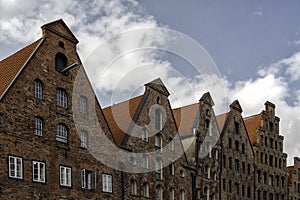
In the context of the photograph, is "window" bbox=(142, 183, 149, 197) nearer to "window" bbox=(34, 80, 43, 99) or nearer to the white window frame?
the white window frame

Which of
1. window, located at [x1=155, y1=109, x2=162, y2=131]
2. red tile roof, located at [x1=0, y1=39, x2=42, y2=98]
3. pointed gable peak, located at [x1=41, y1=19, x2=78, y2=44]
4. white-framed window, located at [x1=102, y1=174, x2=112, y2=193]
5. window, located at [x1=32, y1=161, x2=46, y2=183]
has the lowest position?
white-framed window, located at [x1=102, y1=174, x2=112, y2=193]

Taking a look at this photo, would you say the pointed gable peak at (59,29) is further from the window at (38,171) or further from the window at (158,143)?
the window at (158,143)

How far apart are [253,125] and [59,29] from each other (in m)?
30.6

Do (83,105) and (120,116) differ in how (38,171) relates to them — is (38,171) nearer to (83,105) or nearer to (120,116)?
(83,105)

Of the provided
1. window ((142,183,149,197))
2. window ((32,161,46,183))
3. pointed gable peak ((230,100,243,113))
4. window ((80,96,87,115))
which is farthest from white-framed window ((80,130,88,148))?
pointed gable peak ((230,100,243,113))

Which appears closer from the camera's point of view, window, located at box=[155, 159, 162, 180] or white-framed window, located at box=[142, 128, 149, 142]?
white-framed window, located at box=[142, 128, 149, 142]

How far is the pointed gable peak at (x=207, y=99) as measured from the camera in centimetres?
5258

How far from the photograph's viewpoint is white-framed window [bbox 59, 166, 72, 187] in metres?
35.3

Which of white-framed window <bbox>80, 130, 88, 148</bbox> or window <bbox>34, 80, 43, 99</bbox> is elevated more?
window <bbox>34, 80, 43, 99</bbox>

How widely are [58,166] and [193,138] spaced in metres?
17.8

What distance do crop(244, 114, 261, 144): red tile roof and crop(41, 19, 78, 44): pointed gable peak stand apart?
28.1m

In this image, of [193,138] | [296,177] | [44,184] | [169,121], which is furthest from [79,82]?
[296,177]

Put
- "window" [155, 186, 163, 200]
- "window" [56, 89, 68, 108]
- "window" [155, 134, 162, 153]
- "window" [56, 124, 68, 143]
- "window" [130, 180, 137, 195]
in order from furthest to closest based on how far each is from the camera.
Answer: "window" [155, 134, 162, 153]
"window" [155, 186, 163, 200]
"window" [130, 180, 137, 195]
"window" [56, 89, 68, 108]
"window" [56, 124, 68, 143]

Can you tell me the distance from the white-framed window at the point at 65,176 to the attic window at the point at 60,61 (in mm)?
6566
